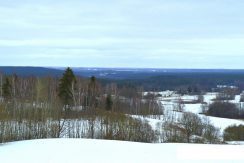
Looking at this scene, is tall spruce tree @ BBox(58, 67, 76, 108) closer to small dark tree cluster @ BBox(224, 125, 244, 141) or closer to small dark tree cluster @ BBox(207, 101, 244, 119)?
small dark tree cluster @ BBox(224, 125, 244, 141)

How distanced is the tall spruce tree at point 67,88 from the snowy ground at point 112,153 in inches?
1327

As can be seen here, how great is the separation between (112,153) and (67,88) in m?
38.7

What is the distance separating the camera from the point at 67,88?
59.6m

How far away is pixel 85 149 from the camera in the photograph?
23.1 metres

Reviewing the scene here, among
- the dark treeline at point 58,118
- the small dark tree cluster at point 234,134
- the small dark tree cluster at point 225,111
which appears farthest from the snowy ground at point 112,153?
the small dark tree cluster at point 225,111

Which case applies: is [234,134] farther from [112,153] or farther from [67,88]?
[112,153]

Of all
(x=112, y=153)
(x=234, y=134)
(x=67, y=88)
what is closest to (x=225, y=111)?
(x=234, y=134)

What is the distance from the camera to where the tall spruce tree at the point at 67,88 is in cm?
5891

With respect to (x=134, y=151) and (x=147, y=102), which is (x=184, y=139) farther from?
(x=147, y=102)

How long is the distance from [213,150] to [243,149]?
165 centimetres

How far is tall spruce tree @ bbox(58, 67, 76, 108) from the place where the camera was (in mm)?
58906

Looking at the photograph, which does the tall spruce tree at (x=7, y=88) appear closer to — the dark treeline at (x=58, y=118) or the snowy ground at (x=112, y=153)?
the dark treeline at (x=58, y=118)

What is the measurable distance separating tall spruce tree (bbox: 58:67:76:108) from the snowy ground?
33.7 m

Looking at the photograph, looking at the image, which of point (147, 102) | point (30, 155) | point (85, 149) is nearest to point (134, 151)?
point (85, 149)
